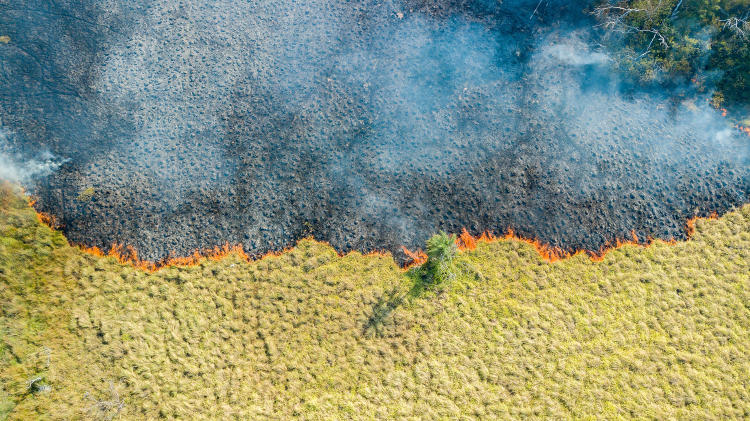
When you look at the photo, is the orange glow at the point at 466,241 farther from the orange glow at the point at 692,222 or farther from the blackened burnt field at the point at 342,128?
the orange glow at the point at 692,222

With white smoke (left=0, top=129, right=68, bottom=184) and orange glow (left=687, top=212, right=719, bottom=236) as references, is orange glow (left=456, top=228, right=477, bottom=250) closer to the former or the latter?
orange glow (left=687, top=212, right=719, bottom=236)

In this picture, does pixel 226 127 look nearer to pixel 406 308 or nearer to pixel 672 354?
pixel 406 308

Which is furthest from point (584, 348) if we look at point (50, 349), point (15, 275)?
point (15, 275)

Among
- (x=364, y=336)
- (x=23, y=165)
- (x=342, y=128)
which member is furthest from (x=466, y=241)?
(x=23, y=165)

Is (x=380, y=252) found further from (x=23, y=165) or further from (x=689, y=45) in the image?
(x=689, y=45)

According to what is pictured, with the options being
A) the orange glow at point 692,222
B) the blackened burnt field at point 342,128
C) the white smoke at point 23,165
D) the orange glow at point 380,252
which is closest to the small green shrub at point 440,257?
the orange glow at point 380,252
